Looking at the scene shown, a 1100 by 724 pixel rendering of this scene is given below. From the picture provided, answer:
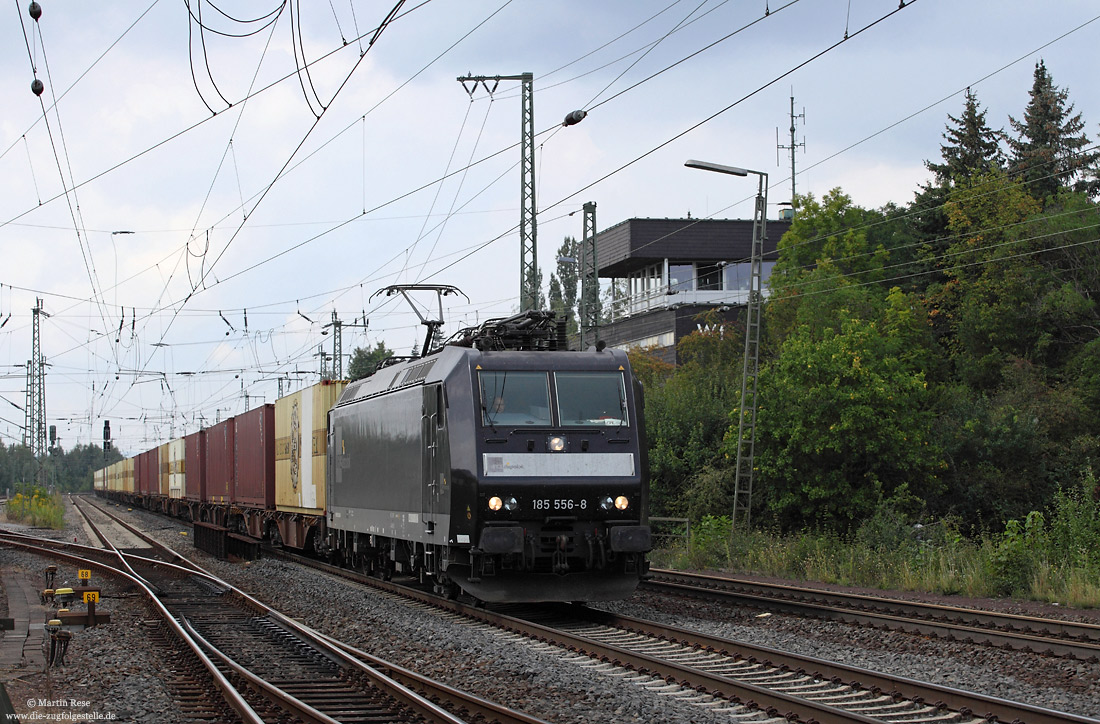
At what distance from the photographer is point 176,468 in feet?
147

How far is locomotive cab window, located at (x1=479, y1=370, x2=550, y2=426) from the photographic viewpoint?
1325 centimetres

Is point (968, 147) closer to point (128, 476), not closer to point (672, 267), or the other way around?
point (672, 267)

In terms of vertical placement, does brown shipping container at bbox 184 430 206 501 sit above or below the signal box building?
below

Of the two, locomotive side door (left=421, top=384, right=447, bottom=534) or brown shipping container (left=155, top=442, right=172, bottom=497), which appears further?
brown shipping container (left=155, top=442, right=172, bottom=497)

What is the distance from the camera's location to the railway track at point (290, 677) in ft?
28.2

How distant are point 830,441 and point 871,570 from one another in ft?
19.6

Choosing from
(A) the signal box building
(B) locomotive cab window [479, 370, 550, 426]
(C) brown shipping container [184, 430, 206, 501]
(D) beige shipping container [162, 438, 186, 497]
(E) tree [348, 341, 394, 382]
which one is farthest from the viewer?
(E) tree [348, 341, 394, 382]

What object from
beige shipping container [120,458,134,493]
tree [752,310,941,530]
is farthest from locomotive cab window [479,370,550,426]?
beige shipping container [120,458,134,493]

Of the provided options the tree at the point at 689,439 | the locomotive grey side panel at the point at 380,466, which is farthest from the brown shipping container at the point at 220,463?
the tree at the point at 689,439

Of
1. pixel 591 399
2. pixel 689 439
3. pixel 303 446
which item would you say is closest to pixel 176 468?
pixel 303 446

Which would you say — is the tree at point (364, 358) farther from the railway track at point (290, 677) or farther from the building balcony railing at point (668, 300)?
the railway track at point (290, 677)

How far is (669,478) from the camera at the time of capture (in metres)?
26.4

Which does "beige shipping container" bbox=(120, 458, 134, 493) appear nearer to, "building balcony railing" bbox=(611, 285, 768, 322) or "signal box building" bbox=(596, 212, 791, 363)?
"building balcony railing" bbox=(611, 285, 768, 322)

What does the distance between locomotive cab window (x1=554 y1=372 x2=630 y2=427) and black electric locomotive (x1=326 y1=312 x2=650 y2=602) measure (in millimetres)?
14
